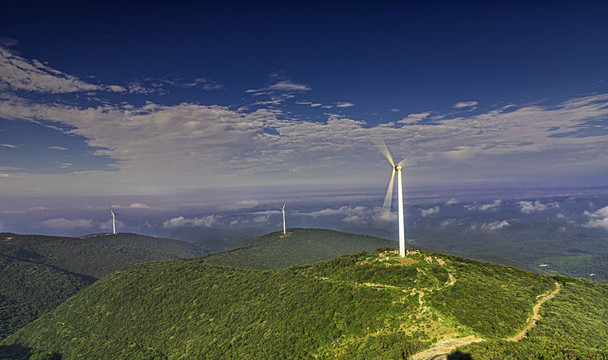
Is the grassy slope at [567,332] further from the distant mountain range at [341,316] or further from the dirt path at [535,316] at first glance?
the dirt path at [535,316]

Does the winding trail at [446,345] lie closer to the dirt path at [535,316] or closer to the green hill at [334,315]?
the dirt path at [535,316]

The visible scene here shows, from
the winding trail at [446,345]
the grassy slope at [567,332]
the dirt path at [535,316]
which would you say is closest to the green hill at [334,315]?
the grassy slope at [567,332]

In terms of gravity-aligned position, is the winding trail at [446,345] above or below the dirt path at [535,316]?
above

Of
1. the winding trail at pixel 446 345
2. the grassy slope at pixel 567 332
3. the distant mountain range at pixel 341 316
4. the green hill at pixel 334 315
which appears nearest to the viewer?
the grassy slope at pixel 567 332

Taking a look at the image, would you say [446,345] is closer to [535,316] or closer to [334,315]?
[535,316]

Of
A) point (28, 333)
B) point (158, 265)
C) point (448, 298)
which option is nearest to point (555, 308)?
point (448, 298)

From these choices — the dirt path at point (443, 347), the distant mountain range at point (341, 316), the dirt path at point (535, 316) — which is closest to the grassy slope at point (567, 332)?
the distant mountain range at point (341, 316)

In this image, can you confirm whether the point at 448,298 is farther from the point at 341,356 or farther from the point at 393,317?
the point at 341,356

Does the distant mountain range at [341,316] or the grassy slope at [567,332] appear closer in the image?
the grassy slope at [567,332]

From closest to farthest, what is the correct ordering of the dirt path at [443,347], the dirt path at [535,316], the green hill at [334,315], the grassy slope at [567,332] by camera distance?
the grassy slope at [567,332], the dirt path at [443,347], the dirt path at [535,316], the green hill at [334,315]

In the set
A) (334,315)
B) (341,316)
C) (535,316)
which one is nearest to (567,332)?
(535,316)
